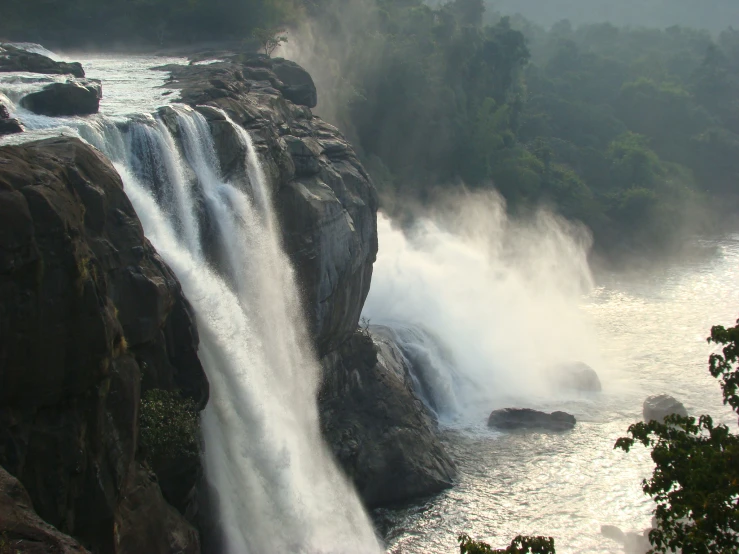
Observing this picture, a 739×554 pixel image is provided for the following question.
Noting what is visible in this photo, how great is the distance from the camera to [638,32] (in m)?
137

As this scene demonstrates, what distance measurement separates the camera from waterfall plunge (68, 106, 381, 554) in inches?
Answer: 861

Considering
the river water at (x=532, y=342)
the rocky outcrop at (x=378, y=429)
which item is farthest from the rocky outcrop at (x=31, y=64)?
the rocky outcrop at (x=378, y=429)

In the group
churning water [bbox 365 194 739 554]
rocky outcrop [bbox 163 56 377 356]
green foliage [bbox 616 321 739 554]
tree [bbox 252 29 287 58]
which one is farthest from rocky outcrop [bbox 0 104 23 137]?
tree [bbox 252 29 287 58]

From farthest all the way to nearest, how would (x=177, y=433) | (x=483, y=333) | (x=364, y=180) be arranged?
(x=483, y=333)
(x=364, y=180)
(x=177, y=433)

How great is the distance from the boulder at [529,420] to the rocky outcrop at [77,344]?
16925 mm

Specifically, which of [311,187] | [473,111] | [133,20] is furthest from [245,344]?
[473,111]

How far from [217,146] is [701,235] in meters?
58.1

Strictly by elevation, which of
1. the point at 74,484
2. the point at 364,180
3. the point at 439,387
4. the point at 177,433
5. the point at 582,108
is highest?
the point at 582,108

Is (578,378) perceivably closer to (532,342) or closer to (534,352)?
(534,352)

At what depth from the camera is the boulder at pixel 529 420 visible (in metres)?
33.3

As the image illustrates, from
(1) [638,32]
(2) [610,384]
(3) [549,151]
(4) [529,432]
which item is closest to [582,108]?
(3) [549,151]

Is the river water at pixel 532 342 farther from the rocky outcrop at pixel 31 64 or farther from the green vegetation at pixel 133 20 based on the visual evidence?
the green vegetation at pixel 133 20

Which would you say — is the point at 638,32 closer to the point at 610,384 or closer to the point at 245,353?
the point at 610,384

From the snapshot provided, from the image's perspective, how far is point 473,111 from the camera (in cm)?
7538
